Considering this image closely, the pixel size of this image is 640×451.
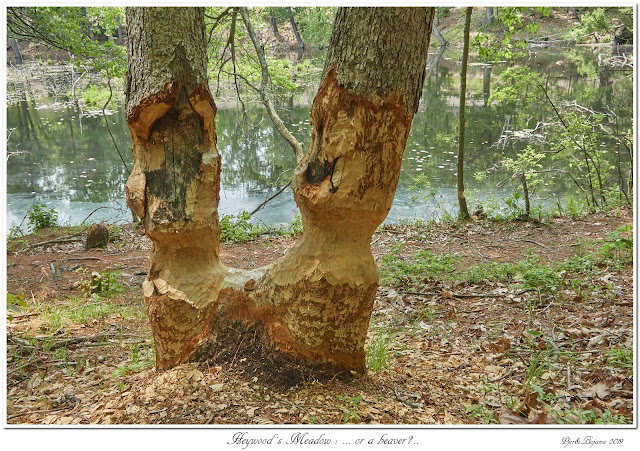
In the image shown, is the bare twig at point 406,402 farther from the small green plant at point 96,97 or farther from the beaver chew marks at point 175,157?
the small green plant at point 96,97

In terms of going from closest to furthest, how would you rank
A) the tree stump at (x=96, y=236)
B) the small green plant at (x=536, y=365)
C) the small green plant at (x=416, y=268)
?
1. the small green plant at (x=536, y=365)
2. the small green plant at (x=416, y=268)
3. the tree stump at (x=96, y=236)

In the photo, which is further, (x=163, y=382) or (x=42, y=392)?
(x=42, y=392)

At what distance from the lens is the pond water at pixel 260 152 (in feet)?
35.6

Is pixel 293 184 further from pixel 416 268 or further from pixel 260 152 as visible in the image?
pixel 260 152

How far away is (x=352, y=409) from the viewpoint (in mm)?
2490

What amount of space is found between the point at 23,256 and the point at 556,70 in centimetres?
1912

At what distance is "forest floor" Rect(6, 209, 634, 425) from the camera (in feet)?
8.29

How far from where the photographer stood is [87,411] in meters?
2.63

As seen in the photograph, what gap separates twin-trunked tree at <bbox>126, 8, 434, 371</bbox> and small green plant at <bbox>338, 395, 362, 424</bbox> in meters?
0.23

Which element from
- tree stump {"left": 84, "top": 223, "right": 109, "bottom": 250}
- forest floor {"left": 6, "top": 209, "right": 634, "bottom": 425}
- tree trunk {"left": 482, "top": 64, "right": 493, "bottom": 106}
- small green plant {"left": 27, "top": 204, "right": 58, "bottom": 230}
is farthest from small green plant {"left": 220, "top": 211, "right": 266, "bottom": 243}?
tree trunk {"left": 482, "top": 64, "right": 493, "bottom": 106}

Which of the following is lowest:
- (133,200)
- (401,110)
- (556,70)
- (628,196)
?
(628,196)

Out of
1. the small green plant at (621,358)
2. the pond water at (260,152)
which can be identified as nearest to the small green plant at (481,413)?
the small green plant at (621,358)

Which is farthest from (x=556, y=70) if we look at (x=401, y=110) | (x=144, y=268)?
(x=401, y=110)
